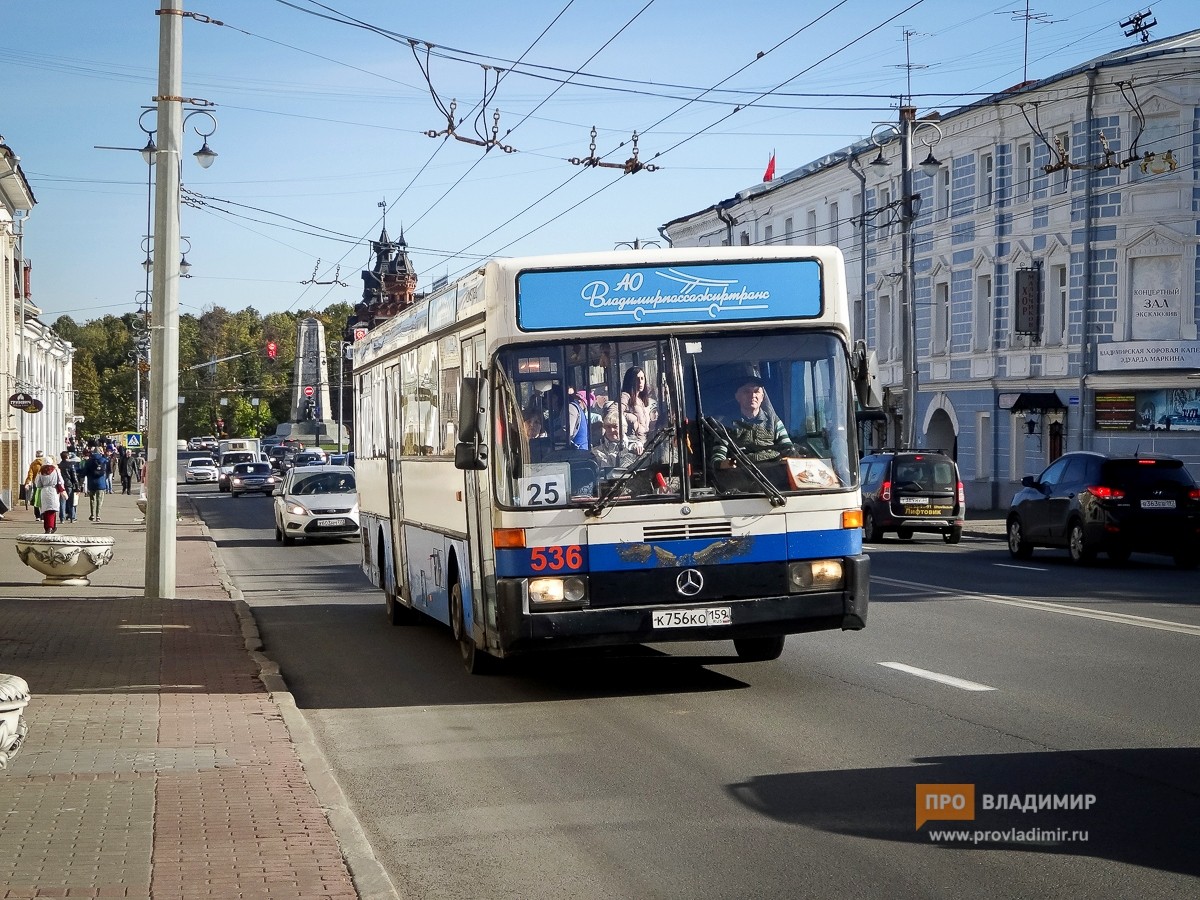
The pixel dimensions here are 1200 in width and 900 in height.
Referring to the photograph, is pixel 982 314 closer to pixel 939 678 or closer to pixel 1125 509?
pixel 1125 509

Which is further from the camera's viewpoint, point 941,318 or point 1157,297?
point 941,318

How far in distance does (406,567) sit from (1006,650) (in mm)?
5481

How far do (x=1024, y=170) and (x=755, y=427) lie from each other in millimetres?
38979

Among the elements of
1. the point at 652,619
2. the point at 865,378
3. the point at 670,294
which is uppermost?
the point at 670,294

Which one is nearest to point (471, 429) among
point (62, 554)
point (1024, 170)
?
point (62, 554)

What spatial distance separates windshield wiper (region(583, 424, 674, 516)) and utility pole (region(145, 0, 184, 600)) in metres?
9.73

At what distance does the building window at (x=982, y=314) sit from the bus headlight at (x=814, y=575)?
4031cm

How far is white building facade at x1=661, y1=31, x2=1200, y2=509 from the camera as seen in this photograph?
42.0m

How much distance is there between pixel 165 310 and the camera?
18.7 m

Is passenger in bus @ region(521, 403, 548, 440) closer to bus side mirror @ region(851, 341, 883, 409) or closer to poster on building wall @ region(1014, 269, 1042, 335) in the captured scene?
bus side mirror @ region(851, 341, 883, 409)

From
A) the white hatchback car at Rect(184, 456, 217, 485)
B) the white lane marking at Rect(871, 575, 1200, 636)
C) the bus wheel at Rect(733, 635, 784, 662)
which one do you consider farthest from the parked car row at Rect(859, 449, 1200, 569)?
the white hatchback car at Rect(184, 456, 217, 485)

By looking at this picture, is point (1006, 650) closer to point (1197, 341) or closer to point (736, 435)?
point (736, 435)

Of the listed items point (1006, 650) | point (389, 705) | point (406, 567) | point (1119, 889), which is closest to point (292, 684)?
point (389, 705)

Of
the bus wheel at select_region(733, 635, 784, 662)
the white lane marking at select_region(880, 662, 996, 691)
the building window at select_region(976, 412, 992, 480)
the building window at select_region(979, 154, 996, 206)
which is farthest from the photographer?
the building window at select_region(976, 412, 992, 480)
